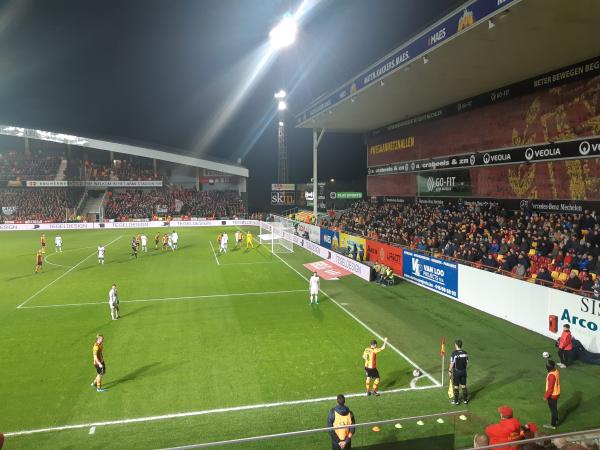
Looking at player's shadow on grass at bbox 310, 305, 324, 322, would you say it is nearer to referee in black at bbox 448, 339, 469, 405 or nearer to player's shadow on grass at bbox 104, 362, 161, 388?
player's shadow on grass at bbox 104, 362, 161, 388

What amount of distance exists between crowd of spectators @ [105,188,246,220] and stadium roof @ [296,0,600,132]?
37417 mm

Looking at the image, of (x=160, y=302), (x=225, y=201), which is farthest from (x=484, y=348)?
(x=225, y=201)

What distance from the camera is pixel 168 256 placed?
34.3m

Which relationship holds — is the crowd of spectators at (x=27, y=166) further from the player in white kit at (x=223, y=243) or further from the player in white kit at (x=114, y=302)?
the player in white kit at (x=114, y=302)

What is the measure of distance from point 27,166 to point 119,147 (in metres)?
16.3

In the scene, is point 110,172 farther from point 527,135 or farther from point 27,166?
point 527,135

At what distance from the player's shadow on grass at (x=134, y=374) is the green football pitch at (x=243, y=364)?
60mm

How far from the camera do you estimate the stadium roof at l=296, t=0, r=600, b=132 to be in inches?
637

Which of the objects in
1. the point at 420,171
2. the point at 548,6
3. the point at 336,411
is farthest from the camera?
the point at 420,171

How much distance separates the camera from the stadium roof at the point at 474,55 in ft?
53.1

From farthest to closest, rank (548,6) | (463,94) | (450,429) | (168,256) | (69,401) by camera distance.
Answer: (168,256)
(463,94)
(548,6)
(69,401)
(450,429)

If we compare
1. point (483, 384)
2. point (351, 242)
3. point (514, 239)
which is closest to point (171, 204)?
point (351, 242)

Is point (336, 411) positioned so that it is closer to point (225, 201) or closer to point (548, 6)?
point (548, 6)

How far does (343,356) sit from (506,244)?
12106mm
